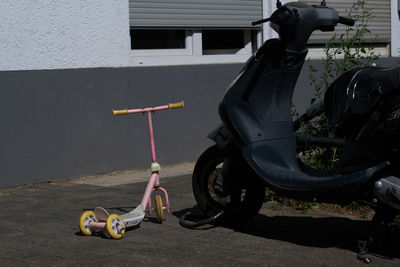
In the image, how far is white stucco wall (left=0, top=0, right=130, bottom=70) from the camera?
8352mm

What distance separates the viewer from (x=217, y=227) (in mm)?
5895

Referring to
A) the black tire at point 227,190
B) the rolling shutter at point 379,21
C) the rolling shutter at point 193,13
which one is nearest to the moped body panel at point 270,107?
the black tire at point 227,190

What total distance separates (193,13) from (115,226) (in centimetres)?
535

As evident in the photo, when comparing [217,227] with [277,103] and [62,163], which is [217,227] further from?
[62,163]

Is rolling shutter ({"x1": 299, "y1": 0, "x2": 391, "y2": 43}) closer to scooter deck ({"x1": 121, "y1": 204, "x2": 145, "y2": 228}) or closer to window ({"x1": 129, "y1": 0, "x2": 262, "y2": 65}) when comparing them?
window ({"x1": 129, "y1": 0, "x2": 262, "y2": 65})

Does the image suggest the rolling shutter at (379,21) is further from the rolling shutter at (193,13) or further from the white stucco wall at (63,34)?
the white stucco wall at (63,34)

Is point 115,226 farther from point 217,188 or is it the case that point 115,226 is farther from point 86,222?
point 217,188

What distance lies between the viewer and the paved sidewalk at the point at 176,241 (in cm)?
489

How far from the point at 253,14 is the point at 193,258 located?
6.64 meters

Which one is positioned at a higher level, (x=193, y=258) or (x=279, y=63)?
(x=279, y=63)

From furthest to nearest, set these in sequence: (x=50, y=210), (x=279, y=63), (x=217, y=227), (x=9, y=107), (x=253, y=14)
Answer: (x=253, y=14)
(x=9, y=107)
(x=50, y=210)
(x=217, y=227)
(x=279, y=63)

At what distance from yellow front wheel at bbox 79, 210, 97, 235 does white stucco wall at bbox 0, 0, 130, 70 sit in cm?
324

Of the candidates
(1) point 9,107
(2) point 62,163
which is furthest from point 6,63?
(2) point 62,163

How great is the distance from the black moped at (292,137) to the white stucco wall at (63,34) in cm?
341
